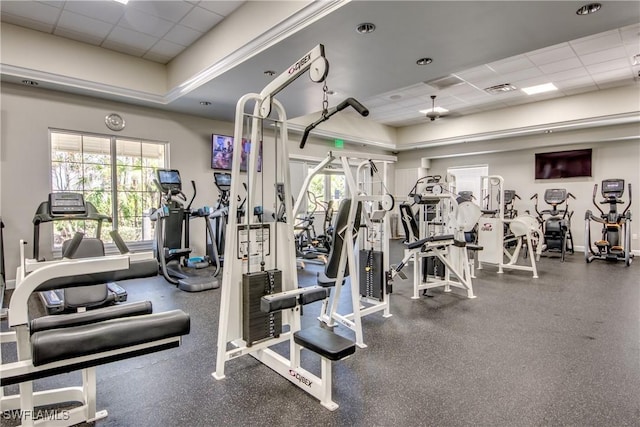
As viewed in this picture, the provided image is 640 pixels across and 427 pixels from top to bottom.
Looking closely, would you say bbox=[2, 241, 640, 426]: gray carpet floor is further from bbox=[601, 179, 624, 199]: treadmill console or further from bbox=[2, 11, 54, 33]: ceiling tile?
bbox=[2, 11, 54, 33]: ceiling tile

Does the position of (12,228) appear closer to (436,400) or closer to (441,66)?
(436,400)

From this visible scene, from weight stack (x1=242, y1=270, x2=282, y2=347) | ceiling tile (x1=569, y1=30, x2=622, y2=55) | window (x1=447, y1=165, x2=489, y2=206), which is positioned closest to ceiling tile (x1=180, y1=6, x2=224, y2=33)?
weight stack (x1=242, y1=270, x2=282, y2=347)

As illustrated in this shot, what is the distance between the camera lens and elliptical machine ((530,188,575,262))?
23.2 feet

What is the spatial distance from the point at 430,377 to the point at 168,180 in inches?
175

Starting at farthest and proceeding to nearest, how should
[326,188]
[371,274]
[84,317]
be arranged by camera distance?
[326,188] → [371,274] → [84,317]

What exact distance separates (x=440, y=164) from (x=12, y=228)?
33.0ft

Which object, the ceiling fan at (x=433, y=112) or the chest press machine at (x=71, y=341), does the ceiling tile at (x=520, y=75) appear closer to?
the ceiling fan at (x=433, y=112)

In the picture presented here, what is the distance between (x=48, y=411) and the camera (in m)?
1.93

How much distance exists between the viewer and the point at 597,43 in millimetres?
4863

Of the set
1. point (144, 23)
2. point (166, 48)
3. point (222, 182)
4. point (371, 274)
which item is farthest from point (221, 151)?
point (371, 274)

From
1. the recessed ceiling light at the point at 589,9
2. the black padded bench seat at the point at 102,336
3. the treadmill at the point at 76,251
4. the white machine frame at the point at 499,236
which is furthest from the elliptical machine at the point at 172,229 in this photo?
the recessed ceiling light at the point at 589,9

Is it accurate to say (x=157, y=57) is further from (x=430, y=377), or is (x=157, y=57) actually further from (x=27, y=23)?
(x=430, y=377)

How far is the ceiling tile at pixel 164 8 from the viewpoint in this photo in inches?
155

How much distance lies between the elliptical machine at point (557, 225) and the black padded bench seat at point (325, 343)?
6.80m
